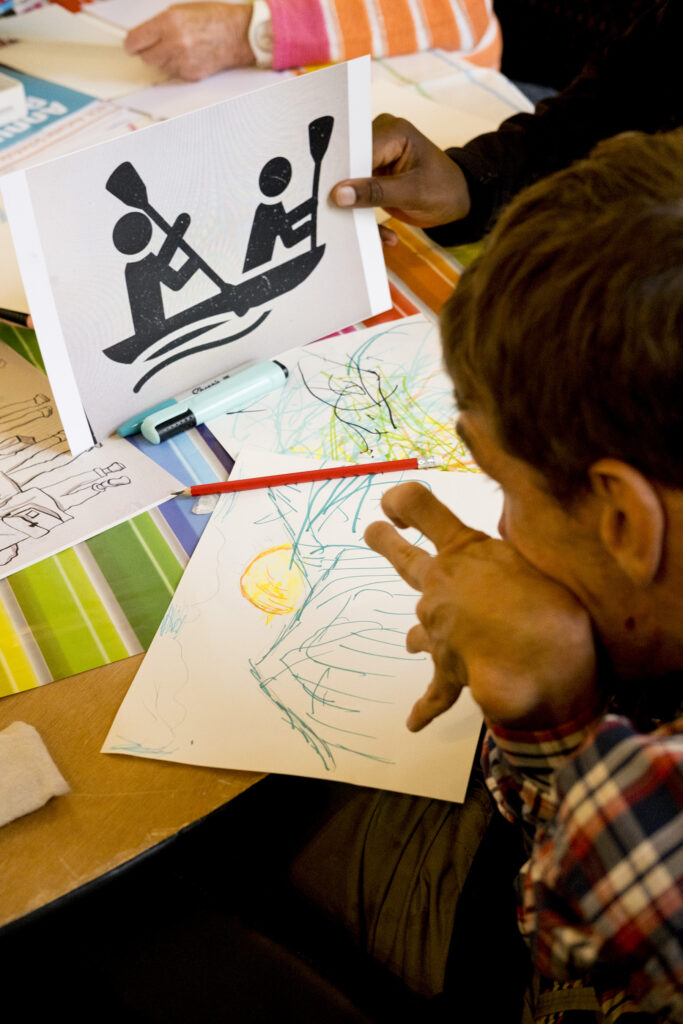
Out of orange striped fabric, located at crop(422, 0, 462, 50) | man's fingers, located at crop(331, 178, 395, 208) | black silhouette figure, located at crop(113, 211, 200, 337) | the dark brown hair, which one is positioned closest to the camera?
the dark brown hair

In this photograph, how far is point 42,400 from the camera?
0.84 meters

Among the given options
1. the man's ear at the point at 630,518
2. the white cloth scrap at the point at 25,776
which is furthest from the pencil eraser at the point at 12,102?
the man's ear at the point at 630,518

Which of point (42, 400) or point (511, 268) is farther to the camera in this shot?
point (42, 400)

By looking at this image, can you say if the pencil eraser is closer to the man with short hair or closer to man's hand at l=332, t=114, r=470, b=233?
man's hand at l=332, t=114, r=470, b=233

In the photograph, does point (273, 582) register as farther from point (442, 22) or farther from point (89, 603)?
point (442, 22)

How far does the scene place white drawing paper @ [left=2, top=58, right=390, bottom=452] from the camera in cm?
72

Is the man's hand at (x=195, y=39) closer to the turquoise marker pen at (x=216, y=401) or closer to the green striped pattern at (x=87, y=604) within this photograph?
the turquoise marker pen at (x=216, y=401)

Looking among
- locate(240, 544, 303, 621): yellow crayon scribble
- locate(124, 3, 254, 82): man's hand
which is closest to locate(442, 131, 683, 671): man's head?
locate(240, 544, 303, 621): yellow crayon scribble

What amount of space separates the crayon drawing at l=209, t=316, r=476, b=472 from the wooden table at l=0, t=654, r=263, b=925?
29 cm

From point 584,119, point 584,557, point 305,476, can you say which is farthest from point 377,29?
point 584,557

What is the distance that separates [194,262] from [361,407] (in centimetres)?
20

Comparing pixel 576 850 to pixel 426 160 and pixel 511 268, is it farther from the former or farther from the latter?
pixel 426 160

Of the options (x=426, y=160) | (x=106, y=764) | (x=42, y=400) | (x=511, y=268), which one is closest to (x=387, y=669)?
(x=106, y=764)

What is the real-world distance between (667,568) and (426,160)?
2.36 ft
